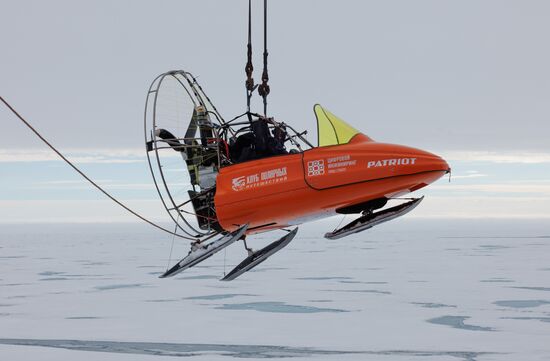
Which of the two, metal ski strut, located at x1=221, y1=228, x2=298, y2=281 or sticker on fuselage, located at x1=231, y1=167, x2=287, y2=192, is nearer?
sticker on fuselage, located at x1=231, y1=167, x2=287, y2=192

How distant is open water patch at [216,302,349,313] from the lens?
26.2 meters

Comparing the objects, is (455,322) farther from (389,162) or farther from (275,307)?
(389,162)

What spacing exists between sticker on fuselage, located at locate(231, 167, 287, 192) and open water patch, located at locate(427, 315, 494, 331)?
38.4ft

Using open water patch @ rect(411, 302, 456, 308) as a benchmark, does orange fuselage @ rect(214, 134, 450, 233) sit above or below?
above

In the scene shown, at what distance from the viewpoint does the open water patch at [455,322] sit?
22312 millimetres

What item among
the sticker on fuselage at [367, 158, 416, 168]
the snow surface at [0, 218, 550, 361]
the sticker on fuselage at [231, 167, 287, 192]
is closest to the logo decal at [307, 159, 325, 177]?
the sticker on fuselage at [231, 167, 287, 192]

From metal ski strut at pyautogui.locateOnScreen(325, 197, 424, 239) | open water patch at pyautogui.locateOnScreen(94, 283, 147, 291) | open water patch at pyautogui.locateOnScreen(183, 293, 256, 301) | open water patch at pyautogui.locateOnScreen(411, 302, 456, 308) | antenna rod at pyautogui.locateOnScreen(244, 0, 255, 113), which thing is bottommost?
open water patch at pyautogui.locateOnScreen(411, 302, 456, 308)

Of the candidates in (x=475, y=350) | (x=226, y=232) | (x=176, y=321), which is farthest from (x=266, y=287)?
(x=226, y=232)

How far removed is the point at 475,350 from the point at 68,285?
20306mm

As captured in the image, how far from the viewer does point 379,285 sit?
3444 centimetres

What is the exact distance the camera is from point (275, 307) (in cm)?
2750

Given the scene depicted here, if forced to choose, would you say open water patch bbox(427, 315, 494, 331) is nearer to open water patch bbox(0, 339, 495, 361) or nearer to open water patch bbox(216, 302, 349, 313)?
open water patch bbox(216, 302, 349, 313)

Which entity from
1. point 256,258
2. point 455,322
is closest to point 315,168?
point 256,258

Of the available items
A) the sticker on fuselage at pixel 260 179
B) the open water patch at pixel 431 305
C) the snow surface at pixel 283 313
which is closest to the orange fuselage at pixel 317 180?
the sticker on fuselage at pixel 260 179
